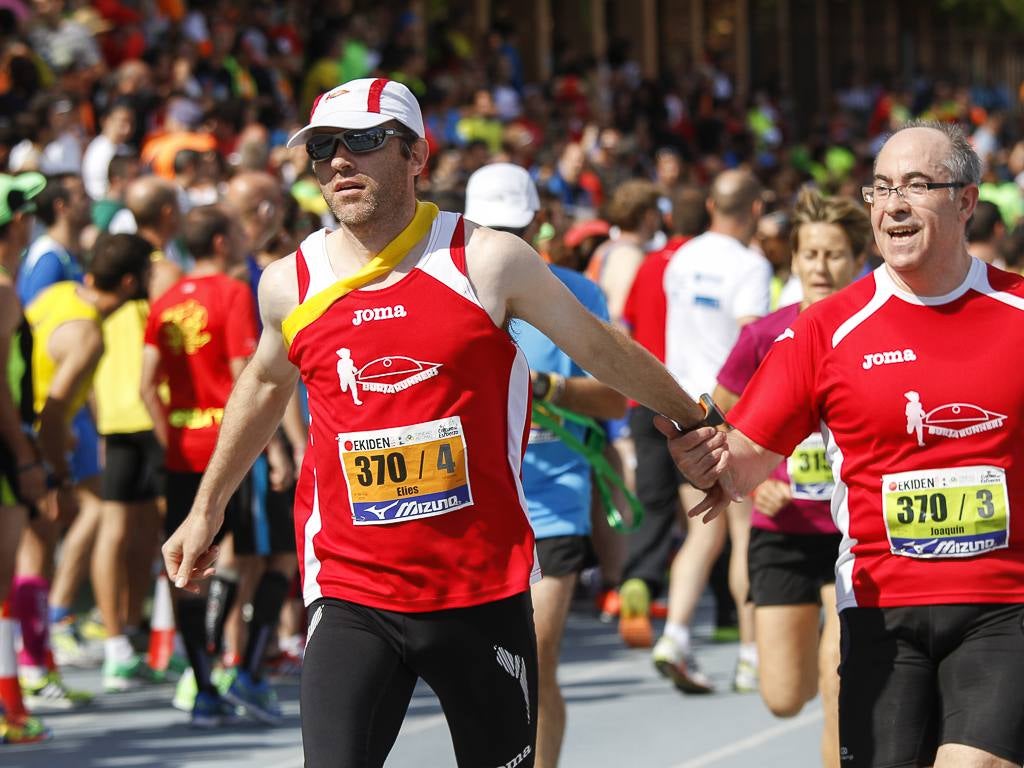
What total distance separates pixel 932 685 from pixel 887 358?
786 mm

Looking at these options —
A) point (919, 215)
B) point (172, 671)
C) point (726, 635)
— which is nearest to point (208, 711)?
point (172, 671)

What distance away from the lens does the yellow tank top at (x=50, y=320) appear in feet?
28.2

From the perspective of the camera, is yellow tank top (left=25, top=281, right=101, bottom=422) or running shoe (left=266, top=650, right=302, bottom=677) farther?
running shoe (left=266, top=650, right=302, bottom=677)

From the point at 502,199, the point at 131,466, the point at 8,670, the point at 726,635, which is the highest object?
the point at 502,199

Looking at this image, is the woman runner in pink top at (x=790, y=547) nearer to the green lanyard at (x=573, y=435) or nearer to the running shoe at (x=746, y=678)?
the green lanyard at (x=573, y=435)

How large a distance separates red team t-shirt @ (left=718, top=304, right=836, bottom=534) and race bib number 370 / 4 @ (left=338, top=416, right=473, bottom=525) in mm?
2299

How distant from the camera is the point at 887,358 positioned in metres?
4.62

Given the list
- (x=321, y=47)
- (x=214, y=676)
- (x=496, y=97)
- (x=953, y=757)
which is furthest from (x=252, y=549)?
(x=496, y=97)

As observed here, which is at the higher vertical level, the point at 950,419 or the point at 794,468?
the point at 950,419

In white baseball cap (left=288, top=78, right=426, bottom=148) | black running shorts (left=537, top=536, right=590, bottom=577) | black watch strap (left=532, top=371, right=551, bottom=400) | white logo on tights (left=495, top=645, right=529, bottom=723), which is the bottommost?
black running shorts (left=537, top=536, right=590, bottom=577)

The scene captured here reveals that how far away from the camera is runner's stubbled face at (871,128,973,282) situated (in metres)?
4.62

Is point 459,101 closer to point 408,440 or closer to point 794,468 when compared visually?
point 794,468

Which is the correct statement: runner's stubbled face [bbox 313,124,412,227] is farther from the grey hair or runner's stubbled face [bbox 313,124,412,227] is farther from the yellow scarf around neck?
the grey hair

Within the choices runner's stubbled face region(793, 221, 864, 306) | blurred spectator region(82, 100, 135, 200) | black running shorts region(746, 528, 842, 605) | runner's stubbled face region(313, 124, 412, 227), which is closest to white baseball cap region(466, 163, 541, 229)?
runner's stubbled face region(793, 221, 864, 306)
